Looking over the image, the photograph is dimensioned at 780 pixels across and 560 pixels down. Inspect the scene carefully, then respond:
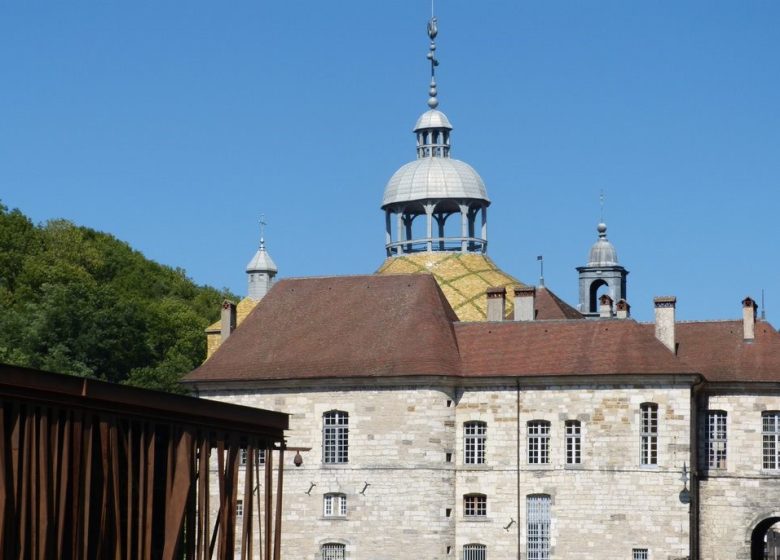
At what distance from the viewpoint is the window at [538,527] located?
56188 mm

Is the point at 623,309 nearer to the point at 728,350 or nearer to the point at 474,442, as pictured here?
the point at 728,350

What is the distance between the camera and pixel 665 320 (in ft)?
192

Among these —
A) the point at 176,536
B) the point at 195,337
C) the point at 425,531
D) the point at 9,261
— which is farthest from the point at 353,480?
the point at 9,261

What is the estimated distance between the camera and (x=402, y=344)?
58.8m

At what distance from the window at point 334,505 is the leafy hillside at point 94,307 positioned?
55.7ft

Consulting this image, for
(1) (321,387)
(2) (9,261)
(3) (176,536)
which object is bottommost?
(3) (176,536)

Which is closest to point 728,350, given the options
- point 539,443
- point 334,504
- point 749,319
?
point 749,319

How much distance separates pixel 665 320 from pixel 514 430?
5874mm

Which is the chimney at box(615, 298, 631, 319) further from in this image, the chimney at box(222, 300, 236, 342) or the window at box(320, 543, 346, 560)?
the chimney at box(222, 300, 236, 342)

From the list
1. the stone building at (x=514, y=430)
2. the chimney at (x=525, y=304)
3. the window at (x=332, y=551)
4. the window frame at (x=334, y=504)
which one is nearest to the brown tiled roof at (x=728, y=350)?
the stone building at (x=514, y=430)

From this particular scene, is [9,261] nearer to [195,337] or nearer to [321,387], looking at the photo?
[195,337]

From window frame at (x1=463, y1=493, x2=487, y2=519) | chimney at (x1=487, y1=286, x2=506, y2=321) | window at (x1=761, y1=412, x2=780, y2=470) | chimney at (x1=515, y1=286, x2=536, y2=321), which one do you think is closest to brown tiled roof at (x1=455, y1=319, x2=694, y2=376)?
Result: chimney at (x1=487, y1=286, x2=506, y2=321)

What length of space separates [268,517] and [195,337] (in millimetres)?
48152

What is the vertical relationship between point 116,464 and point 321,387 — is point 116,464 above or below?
below
